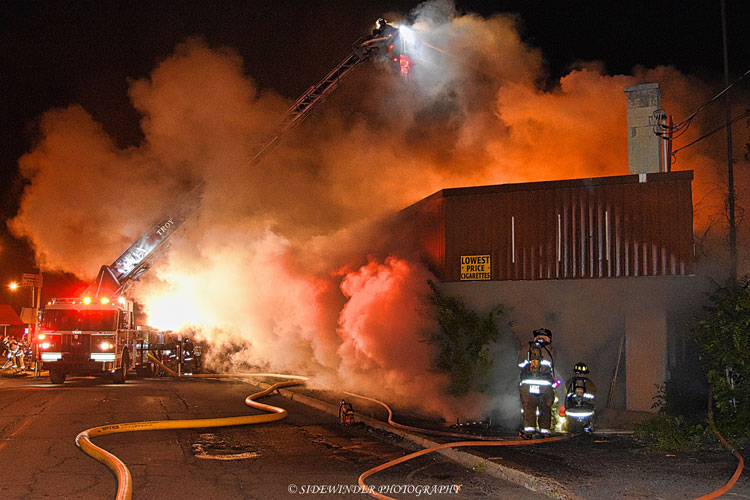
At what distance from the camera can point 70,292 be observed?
6194 centimetres

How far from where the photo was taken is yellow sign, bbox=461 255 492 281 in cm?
1509

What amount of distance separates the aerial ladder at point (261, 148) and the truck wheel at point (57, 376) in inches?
100

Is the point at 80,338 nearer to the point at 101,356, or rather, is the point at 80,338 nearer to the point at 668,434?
the point at 101,356

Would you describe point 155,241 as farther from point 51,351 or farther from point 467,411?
point 467,411

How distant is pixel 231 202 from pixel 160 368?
7687 millimetres

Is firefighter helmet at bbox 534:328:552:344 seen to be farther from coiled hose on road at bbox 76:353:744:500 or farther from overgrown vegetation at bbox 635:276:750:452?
overgrown vegetation at bbox 635:276:750:452

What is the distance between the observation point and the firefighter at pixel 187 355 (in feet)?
76.8

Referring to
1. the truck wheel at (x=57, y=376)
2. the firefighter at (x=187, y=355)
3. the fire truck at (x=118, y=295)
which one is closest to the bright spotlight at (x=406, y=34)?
the fire truck at (x=118, y=295)

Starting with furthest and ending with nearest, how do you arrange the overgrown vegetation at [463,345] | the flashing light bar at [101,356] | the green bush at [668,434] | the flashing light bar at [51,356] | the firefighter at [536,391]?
the flashing light bar at [101,356] < the flashing light bar at [51,356] < the overgrown vegetation at [463,345] < the firefighter at [536,391] < the green bush at [668,434]

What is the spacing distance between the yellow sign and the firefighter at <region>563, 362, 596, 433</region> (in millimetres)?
4376

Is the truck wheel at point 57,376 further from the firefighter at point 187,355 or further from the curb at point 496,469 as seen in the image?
the curb at point 496,469

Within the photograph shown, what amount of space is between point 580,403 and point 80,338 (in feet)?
49.6

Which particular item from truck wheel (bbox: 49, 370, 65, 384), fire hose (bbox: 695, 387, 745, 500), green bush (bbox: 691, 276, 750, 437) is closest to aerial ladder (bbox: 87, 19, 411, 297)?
truck wheel (bbox: 49, 370, 65, 384)

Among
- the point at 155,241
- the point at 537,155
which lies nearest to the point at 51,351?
the point at 155,241
